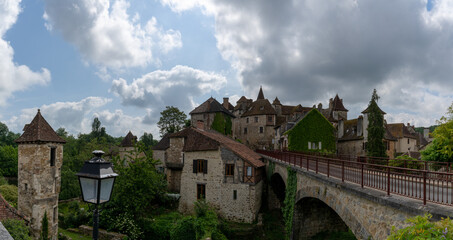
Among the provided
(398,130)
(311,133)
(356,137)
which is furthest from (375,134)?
(398,130)

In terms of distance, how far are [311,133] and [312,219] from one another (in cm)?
2304

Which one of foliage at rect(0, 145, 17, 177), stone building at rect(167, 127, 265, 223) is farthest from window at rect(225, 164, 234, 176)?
foliage at rect(0, 145, 17, 177)

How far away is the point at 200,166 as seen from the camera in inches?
998

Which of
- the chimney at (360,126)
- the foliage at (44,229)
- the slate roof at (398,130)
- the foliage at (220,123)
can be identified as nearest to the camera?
the foliage at (44,229)

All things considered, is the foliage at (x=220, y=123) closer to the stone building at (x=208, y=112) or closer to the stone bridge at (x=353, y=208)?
the stone building at (x=208, y=112)

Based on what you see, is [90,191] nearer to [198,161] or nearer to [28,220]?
[28,220]

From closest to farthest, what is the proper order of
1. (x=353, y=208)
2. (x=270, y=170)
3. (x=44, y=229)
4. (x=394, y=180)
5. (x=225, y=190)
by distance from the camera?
(x=353, y=208) < (x=394, y=180) < (x=44, y=229) < (x=225, y=190) < (x=270, y=170)

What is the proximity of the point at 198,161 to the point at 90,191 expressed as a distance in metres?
20.9

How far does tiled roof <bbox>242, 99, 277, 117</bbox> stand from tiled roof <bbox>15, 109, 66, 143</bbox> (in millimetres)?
36411

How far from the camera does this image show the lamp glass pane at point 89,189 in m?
4.75

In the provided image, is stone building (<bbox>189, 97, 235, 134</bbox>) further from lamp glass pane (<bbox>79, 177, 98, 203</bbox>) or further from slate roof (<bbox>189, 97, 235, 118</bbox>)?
lamp glass pane (<bbox>79, 177, 98, 203</bbox>)

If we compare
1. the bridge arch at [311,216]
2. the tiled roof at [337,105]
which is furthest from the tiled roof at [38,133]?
the tiled roof at [337,105]

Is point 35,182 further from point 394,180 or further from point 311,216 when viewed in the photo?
point 394,180

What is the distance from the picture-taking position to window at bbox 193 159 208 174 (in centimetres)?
2500
